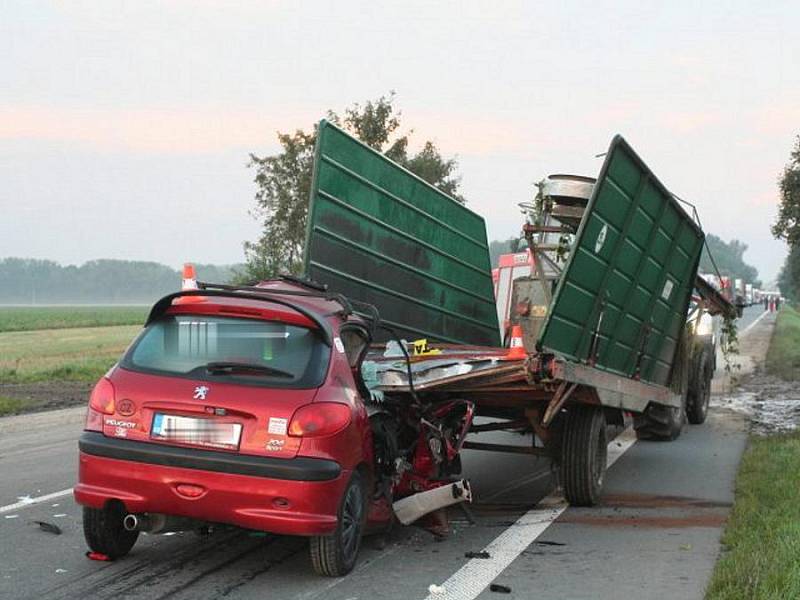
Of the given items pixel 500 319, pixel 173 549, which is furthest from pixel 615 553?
pixel 500 319

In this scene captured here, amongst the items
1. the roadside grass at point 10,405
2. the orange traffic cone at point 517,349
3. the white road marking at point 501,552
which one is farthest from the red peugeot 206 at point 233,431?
the roadside grass at point 10,405

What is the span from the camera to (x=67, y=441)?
449 inches

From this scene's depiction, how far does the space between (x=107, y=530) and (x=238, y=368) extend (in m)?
A: 1.27

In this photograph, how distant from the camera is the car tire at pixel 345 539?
551cm

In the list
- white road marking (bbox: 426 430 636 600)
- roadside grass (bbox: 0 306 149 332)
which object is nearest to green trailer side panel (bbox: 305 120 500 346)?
white road marking (bbox: 426 430 636 600)

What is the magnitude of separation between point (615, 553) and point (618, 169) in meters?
2.81

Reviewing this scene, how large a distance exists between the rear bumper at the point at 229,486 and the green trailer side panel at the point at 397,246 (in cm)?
310

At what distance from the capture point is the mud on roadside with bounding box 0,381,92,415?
15358mm

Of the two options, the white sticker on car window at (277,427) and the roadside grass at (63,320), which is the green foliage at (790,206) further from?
the roadside grass at (63,320)

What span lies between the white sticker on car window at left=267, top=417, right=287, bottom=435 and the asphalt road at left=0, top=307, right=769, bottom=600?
858 millimetres

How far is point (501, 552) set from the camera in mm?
6375

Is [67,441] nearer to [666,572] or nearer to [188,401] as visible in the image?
[188,401]

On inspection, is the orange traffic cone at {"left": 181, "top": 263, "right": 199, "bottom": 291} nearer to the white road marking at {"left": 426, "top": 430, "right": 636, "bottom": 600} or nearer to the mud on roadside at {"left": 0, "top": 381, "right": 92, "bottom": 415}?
the white road marking at {"left": 426, "top": 430, "right": 636, "bottom": 600}

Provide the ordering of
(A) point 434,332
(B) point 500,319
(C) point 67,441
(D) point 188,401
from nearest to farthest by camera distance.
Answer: (D) point 188,401 < (A) point 434,332 < (C) point 67,441 < (B) point 500,319
